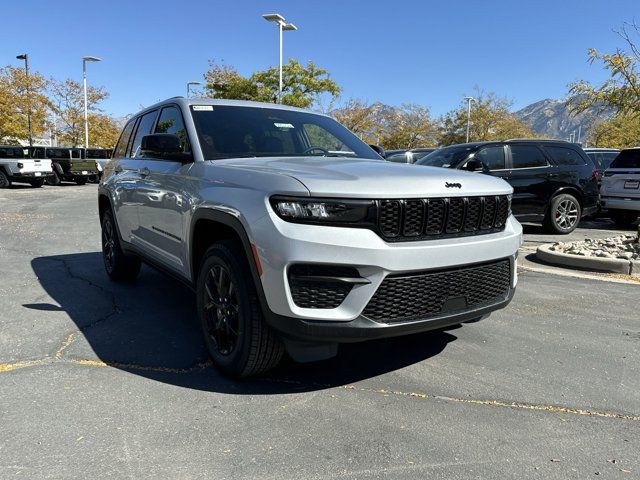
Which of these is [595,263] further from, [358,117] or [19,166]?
[358,117]

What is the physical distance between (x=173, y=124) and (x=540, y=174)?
7473 millimetres

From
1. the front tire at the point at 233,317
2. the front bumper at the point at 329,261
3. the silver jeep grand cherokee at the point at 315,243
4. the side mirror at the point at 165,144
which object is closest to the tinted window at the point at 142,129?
the silver jeep grand cherokee at the point at 315,243

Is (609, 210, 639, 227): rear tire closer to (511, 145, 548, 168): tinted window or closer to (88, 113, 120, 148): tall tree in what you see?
(511, 145, 548, 168): tinted window

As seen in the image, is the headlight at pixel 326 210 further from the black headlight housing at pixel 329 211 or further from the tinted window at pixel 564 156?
the tinted window at pixel 564 156

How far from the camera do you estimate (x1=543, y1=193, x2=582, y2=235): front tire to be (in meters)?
9.66

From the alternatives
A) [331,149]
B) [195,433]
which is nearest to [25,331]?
[195,433]

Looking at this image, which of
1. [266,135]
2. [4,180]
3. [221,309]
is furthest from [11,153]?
[221,309]

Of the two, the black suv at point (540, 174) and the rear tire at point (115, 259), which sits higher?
the black suv at point (540, 174)

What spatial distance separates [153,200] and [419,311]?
8.45 feet

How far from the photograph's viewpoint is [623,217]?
37.5 feet

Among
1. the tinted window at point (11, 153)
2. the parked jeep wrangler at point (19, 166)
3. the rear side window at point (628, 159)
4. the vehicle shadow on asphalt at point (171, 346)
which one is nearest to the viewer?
the vehicle shadow on asphalt at point (171, 346)

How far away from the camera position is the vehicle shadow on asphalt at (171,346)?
3316 mm

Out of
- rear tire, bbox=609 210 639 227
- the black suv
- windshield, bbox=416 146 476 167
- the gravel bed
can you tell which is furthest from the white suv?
windshield, bbox=416 146 476 167

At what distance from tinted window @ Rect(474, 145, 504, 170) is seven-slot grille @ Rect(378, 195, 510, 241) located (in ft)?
21.4
